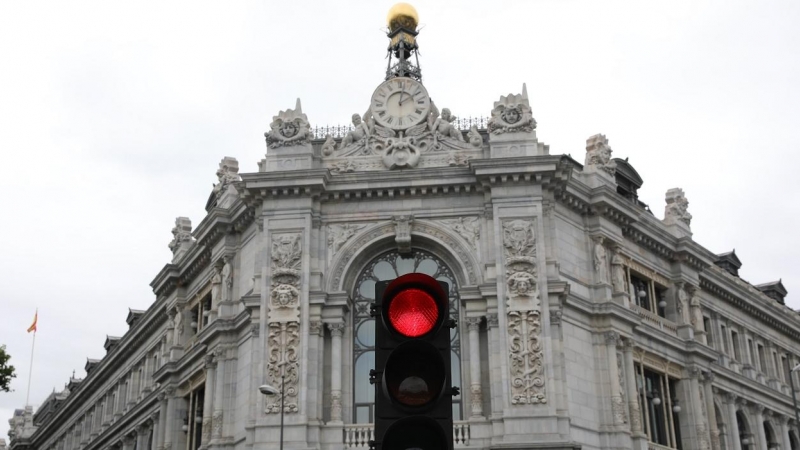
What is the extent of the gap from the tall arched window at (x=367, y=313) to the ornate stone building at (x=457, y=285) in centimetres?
8

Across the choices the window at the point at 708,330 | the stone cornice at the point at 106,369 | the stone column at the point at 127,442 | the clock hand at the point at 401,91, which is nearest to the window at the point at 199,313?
the stone cornice at the point at 106,369

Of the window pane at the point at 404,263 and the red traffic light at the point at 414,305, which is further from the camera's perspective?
the window pane at the point at 404,263

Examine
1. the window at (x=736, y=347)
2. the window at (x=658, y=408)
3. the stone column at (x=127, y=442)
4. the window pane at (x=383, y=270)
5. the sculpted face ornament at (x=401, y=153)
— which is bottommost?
the window at (x=658, y=408)

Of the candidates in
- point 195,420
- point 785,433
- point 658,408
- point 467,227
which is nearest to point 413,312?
point 467,227

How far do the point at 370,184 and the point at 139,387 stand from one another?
28.4 metres

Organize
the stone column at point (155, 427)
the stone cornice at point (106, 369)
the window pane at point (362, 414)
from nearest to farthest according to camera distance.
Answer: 1. the window pane at point (362, 414)
2. the stone column at point (155, 427)
3. the stone cornice at point (106, 369)

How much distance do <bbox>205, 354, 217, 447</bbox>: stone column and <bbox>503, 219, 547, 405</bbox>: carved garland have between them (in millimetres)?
13553

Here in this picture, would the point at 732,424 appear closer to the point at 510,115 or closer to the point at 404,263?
the point at 404,263

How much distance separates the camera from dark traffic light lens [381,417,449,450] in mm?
7301

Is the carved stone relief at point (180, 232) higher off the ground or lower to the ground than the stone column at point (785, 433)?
higher

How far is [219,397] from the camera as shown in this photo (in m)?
39.0

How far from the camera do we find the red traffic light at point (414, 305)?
7.37 metres

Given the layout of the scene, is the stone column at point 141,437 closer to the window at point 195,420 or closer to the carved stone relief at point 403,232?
the window at point 195,420

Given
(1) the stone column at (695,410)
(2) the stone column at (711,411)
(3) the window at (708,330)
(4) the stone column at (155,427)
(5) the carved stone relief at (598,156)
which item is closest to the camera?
(5) the carved stone relief at (598,156)
